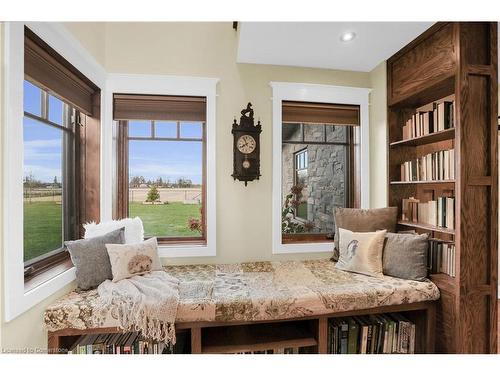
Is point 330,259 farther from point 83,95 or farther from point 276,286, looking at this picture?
point 83,95

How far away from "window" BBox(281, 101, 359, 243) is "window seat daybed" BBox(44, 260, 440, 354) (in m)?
0.62

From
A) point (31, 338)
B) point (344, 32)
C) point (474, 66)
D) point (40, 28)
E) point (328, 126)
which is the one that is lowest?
point (31, 338)

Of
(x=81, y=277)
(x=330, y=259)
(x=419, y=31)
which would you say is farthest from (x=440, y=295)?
(x=81, y=277)

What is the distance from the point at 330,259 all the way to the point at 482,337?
3.54 feet

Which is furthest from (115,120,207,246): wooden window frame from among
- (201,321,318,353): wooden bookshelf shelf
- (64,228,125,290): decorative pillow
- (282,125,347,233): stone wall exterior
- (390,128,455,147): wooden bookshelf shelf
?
(390,128,455,147): wooden bookshelf shelf

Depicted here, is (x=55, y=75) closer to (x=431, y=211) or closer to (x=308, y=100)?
(x=308, y=100)

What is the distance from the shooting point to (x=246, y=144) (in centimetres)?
228

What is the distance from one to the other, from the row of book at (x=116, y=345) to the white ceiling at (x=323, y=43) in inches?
88.1

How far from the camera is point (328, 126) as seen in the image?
101 inches

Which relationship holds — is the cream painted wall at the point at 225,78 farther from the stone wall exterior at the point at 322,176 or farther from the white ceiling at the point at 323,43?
the stone wall exterior at the point at 322,176

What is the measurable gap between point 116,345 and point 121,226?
79cm

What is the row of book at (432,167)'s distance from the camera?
5.87 feet

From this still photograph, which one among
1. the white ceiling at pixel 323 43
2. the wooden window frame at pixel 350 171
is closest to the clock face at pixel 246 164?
the wooden window frame at pixel 350 171
